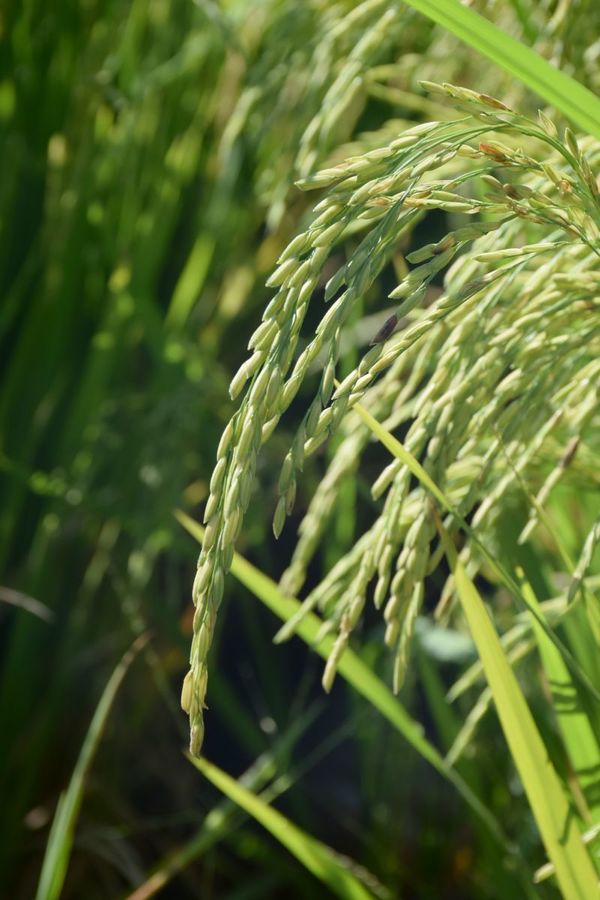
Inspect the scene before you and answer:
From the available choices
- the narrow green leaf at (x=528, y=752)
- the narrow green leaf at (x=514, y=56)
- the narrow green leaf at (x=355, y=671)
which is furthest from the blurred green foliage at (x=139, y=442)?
the narrow green leaf at (x=514, y=56)

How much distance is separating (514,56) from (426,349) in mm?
233

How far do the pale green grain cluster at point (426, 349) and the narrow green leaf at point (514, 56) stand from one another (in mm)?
20

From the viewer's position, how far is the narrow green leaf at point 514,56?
55cm

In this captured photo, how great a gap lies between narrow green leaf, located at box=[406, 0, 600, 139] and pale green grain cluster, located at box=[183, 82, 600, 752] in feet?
0.07

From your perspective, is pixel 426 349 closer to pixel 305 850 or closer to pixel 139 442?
pixel 305 850

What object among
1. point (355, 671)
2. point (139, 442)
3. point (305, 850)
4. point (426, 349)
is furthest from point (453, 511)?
point (139, 442)

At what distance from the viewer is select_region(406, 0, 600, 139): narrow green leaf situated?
21.7 inches

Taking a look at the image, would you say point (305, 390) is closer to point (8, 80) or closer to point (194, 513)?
point (194, 513)

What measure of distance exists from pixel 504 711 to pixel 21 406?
116cm

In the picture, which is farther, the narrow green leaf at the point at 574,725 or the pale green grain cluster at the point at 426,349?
the narrow green leaf at the point at 574,725

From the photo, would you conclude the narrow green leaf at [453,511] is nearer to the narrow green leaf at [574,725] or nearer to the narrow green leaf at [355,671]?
the narrow green leaf at [574,725]

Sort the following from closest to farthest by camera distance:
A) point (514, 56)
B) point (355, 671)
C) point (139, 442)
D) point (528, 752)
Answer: point (514, 56), point (528, 752), point (355, 671), point (139, 442)

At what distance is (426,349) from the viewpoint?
2.43 feet

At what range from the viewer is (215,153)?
183cm
